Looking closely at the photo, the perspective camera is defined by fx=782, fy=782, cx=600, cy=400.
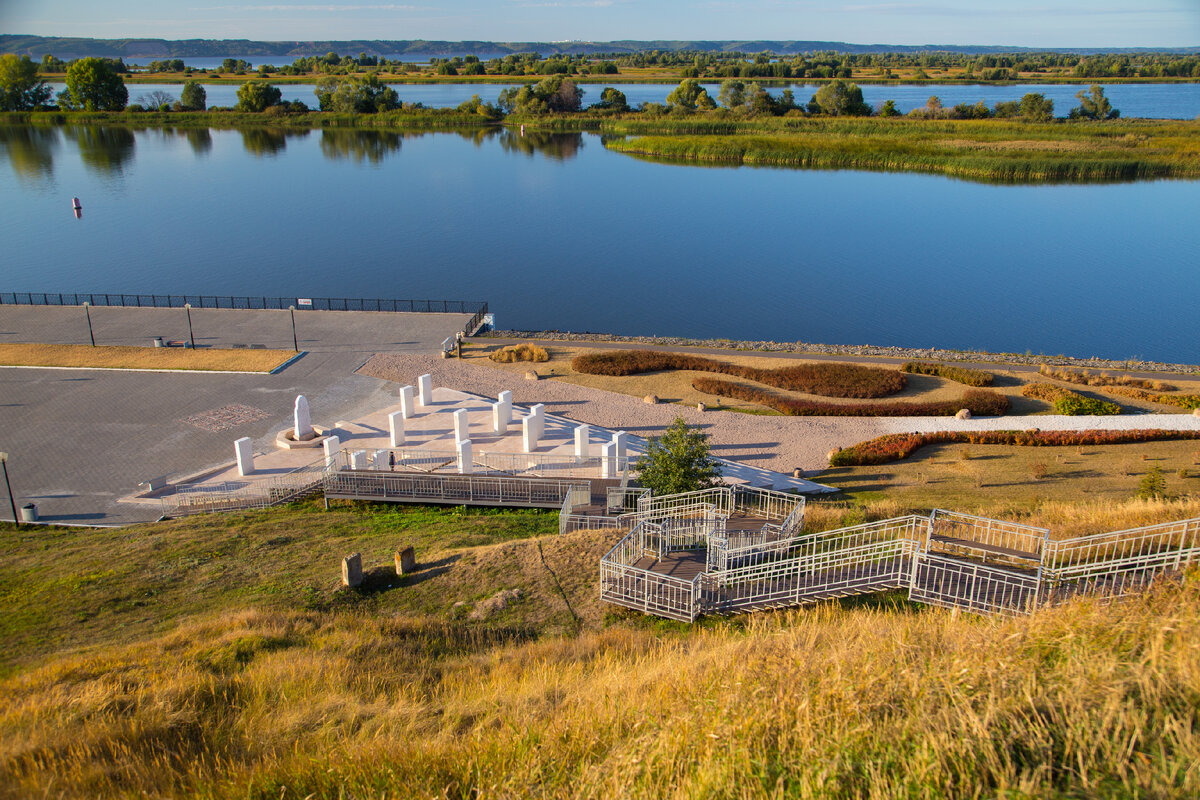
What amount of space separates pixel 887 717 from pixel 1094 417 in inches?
826

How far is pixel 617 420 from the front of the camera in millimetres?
23500

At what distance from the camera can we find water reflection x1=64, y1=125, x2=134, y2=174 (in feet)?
268

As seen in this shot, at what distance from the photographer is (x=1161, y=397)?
24312 mm

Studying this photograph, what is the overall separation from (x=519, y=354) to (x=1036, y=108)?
288ft

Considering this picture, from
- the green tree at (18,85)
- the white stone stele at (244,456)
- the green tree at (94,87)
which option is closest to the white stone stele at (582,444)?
the white stone stele at (244,456)

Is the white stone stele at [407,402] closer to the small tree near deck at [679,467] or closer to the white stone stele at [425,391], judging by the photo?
the white stone stele at [425,391]

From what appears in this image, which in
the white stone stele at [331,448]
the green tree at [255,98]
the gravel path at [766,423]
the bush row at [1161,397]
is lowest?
the gravel path at [766,423]

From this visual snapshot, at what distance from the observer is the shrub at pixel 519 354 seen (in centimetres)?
2859

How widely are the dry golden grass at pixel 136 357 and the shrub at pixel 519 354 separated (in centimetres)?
746

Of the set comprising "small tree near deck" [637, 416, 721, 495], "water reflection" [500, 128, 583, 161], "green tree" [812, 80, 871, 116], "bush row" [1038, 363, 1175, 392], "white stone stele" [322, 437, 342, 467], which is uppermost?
"green tree" [812, 80, 871, 116]

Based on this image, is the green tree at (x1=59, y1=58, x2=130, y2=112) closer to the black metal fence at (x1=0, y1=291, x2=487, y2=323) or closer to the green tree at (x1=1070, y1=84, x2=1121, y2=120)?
the black metal fence at (x1=0, y1=291, x2=487, y2=323)

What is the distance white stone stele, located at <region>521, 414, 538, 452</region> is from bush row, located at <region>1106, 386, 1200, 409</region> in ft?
61.0

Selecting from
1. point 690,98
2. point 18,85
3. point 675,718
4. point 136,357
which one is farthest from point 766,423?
point 18,85

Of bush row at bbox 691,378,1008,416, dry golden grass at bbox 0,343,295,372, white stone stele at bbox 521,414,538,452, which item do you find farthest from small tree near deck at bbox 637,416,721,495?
dry golden grass at bbox 0,343,295,372
